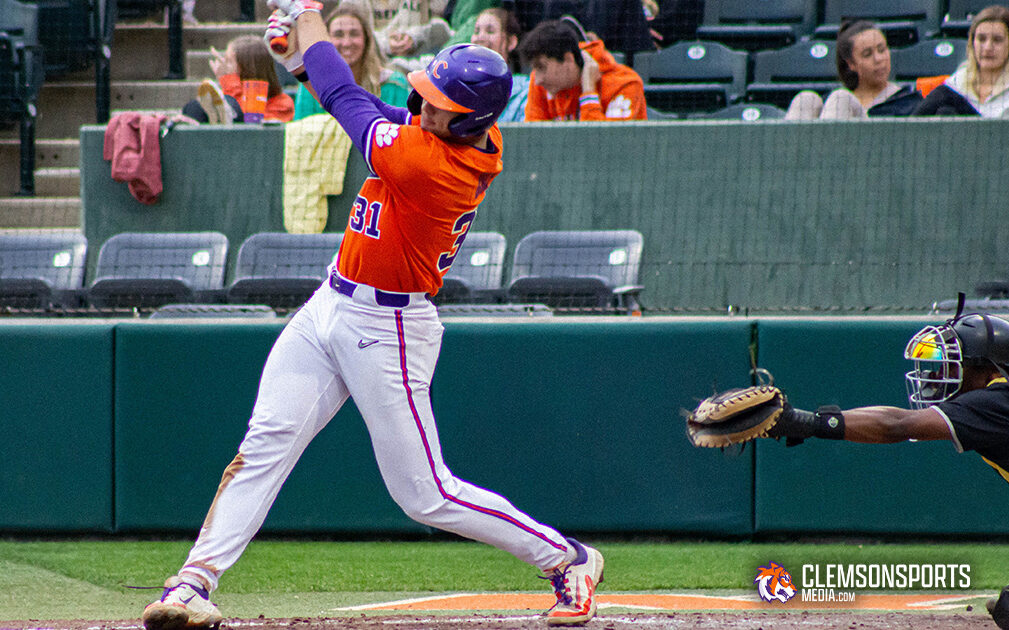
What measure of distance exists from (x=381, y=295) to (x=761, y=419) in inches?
47.1

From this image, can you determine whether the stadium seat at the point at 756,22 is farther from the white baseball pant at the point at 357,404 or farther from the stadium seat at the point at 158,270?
the white baseball pant at the point at 357,404

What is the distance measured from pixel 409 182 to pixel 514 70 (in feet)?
17.6

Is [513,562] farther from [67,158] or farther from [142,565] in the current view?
[67,158]

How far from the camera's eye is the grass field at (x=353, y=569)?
4402mm

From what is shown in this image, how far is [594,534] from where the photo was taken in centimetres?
553

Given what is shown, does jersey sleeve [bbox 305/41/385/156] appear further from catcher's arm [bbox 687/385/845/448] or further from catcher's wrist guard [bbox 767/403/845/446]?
catcher's wrist guard [bbox 767/403/845/446]

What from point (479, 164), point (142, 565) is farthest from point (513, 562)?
point (479, 164)

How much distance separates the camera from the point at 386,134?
10.9ft

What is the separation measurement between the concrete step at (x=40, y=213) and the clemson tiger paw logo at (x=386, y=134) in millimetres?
6516

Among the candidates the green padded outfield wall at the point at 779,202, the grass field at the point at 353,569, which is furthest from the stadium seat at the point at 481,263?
the grass field at the point at 353,569

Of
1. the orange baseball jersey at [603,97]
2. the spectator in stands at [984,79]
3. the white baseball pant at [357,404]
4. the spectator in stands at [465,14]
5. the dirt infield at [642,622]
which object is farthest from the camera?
the spectator in stands at [465,14]

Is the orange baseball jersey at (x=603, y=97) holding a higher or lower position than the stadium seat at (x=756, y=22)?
lower

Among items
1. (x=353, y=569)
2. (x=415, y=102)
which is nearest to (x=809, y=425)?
(x=415, y=102)

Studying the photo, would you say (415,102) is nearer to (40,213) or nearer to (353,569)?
(353,569)
